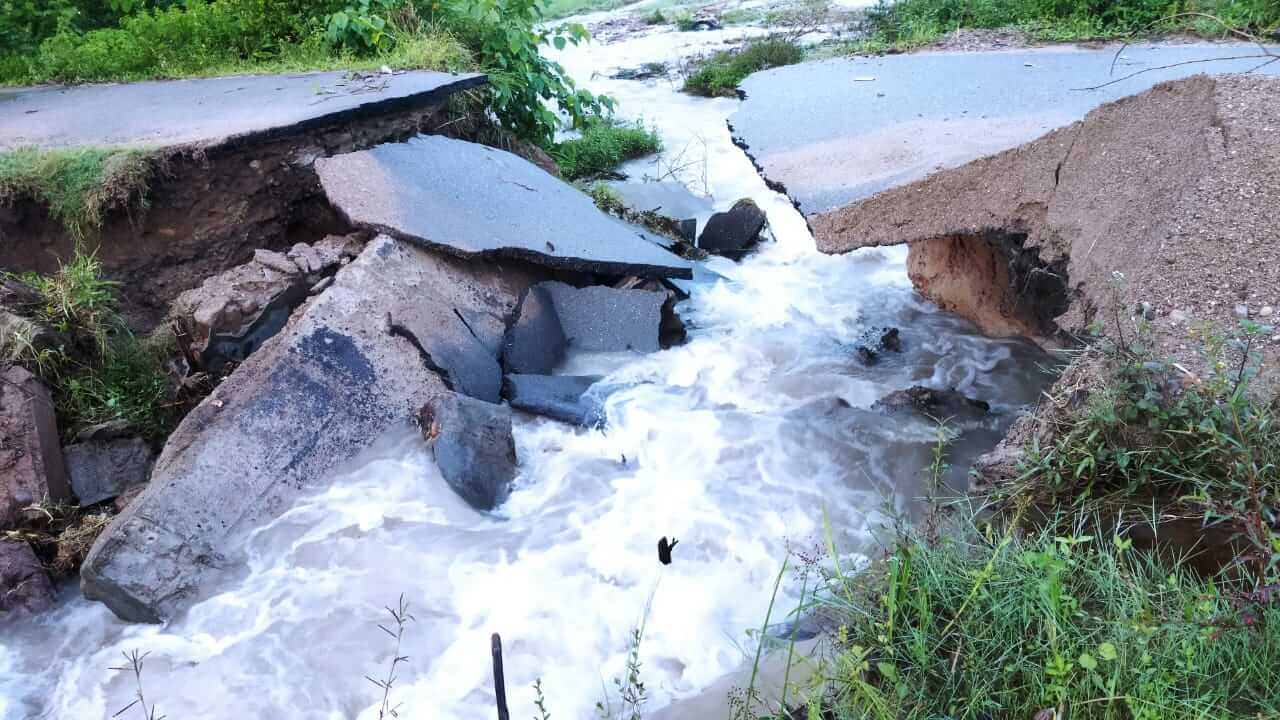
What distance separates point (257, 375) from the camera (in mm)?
3830

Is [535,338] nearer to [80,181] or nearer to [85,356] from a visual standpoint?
[85,356]

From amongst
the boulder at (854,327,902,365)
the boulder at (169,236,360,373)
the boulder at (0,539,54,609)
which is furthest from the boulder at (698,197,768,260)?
the boulder at (0,539,54,609)

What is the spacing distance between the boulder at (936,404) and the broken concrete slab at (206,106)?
11.0ft

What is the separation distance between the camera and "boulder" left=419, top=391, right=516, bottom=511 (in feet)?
12.6

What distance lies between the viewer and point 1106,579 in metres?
2.44

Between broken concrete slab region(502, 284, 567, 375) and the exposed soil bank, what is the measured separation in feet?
3.80

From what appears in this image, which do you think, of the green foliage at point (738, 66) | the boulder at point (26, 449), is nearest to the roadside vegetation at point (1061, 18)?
the green foliage at point (738, 66)

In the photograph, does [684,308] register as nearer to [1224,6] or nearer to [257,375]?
[257,375]

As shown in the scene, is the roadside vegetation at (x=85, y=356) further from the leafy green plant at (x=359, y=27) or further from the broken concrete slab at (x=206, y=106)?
the leafy green plant at (x=359, y=27)

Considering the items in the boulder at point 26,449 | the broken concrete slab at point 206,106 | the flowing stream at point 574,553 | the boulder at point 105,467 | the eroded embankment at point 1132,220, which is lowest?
the flowing stream at point 574,553

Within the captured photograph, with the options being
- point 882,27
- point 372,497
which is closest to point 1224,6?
point 882,27

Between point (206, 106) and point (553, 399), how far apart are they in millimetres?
3030

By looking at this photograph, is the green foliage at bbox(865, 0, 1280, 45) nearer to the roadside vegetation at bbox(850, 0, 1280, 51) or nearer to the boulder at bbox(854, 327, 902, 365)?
the roadside vegetation at bbox(850, 0, 1280, 51)

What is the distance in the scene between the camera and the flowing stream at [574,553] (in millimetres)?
3041
